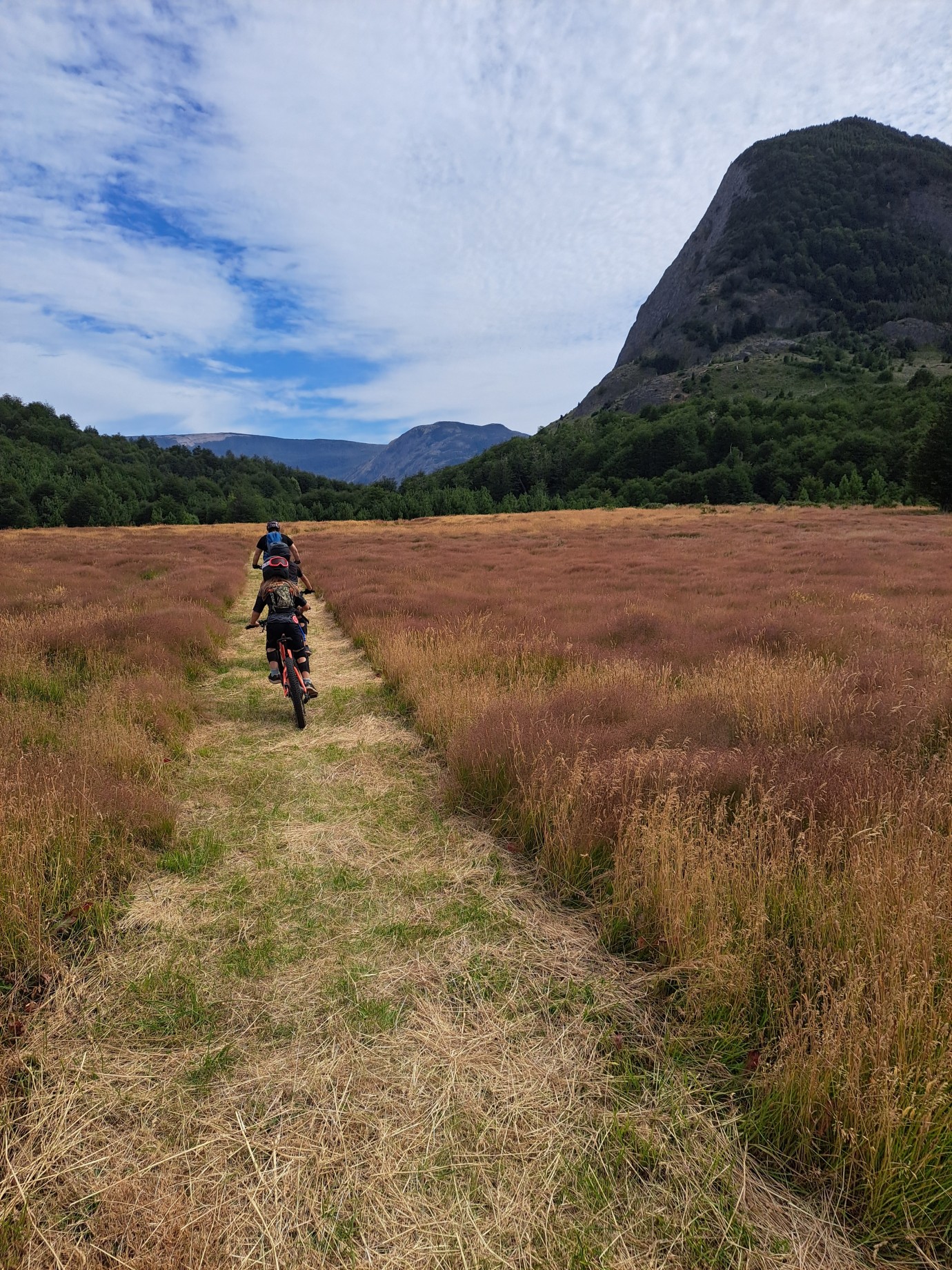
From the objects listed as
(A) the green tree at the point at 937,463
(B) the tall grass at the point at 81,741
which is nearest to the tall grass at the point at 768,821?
(B) the tall grass at the point at 81,741

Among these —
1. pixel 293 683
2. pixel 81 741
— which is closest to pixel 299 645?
pixel 293 683

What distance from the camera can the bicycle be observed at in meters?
7.06

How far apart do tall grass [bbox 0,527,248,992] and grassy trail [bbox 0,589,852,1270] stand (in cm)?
36

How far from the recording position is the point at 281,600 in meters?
7.88

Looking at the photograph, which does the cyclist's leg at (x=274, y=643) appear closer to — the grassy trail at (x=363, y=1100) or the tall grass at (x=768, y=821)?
the tall grass at (x=768, y=821)

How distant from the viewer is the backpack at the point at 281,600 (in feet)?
25.8

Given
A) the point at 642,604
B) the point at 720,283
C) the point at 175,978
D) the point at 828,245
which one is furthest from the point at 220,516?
the point at 828,245

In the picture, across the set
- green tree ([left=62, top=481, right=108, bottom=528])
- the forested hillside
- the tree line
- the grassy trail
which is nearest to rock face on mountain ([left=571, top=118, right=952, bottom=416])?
the tree line

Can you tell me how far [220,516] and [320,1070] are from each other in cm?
10408

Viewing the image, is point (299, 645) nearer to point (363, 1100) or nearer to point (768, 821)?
point (363, 1100)

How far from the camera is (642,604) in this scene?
12.7 metres

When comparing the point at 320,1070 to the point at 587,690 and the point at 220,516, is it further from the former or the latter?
the point at 220,516

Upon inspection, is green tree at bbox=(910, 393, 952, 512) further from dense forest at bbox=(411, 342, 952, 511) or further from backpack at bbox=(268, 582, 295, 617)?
backpack at bbox=(268, 582, 295, 617)

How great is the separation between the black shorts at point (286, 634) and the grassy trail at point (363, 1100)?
403cm
